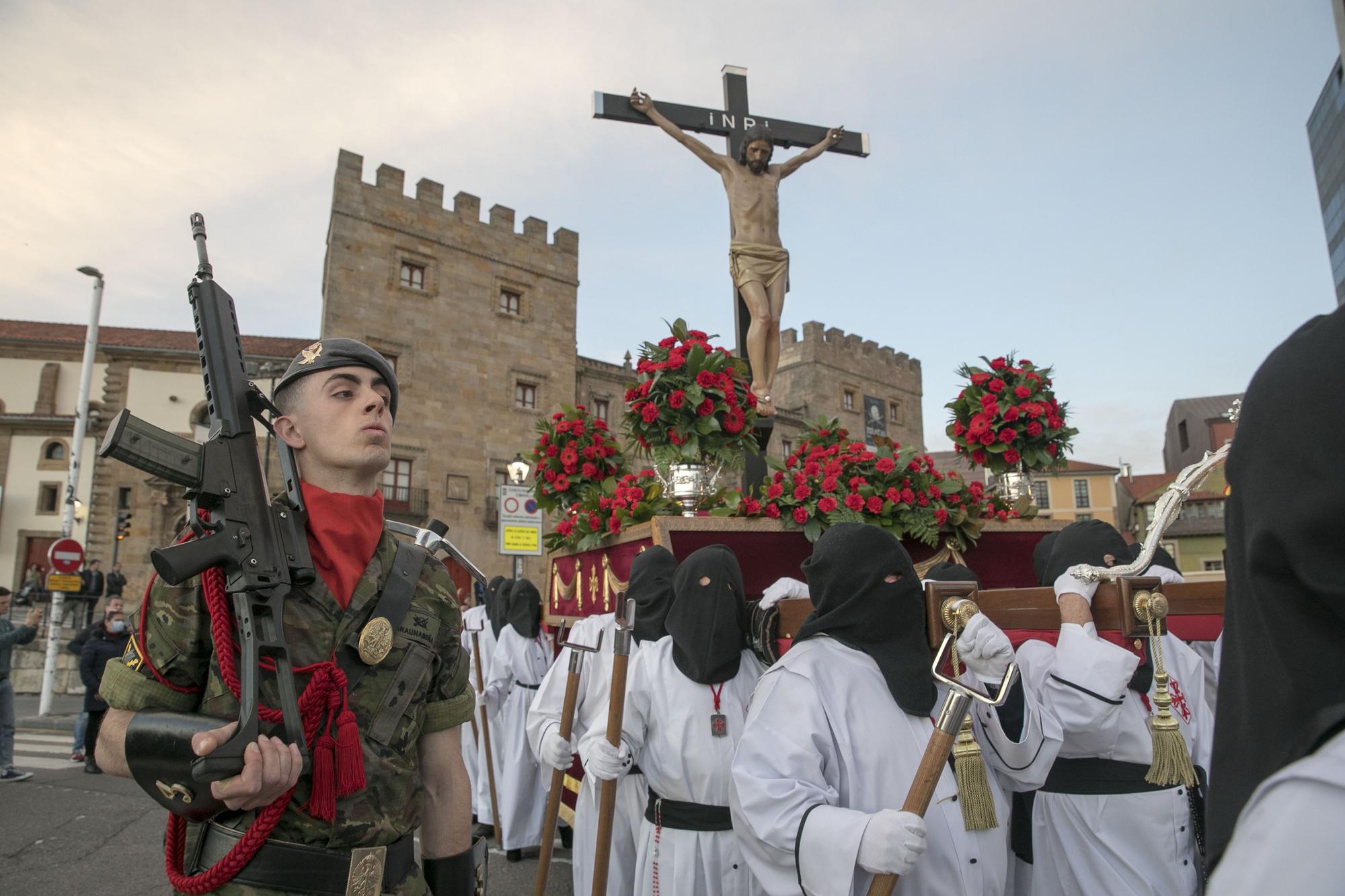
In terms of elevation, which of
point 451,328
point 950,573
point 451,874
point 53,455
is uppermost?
point 451,328

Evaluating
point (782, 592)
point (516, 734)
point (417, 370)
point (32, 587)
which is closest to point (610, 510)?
point (782, 592)

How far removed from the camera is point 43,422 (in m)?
36.8

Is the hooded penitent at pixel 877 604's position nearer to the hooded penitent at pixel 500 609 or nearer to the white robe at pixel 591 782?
the white robe at pixel 591 782

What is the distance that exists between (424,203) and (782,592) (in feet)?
94.1

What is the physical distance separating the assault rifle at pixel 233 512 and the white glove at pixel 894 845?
1399mm

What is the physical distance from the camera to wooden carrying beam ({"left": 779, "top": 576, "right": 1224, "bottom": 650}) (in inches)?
120

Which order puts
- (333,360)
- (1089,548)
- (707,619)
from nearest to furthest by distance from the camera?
(333,360) < (1089,548) < (707,619)

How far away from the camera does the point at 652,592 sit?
14.8ft

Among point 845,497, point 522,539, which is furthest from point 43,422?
point 845,497

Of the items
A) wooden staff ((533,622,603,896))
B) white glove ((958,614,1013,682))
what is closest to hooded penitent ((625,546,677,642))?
wooden staff ((533,622,603,896))

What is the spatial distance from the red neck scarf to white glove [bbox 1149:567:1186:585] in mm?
3405

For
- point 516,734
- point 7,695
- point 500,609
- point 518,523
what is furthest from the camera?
point 518,523

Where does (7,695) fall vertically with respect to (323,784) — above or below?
below

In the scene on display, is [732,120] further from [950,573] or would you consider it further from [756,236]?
[950,573]
